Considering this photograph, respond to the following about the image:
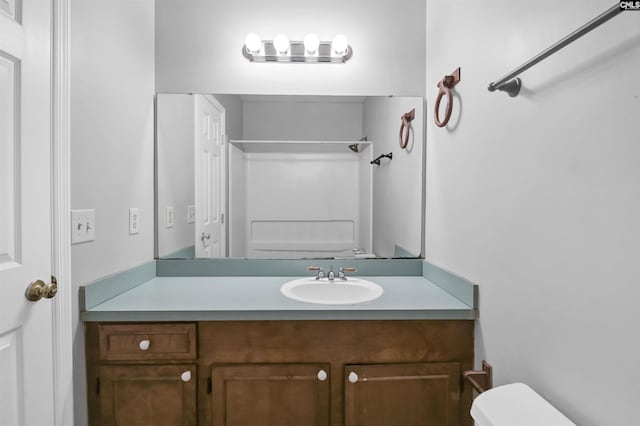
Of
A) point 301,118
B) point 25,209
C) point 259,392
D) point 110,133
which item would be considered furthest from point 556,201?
point 110,133

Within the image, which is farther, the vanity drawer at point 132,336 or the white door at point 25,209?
the vanity drawer at point 132,336

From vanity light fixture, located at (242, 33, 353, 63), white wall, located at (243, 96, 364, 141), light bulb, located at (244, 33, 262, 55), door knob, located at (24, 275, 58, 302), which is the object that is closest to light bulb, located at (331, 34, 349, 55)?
vanity light fixture, located at (242, 33, 353, 63)

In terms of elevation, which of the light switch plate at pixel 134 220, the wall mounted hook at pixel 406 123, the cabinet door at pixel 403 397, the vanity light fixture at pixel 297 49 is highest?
the vanity light fixture at pixel 297 49

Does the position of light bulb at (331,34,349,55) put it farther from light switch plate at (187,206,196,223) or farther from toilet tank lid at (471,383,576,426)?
toilet tank lid at (471,383,576,426)

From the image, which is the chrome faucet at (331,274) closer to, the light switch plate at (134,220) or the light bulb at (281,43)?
the light switch plate at (134,220)

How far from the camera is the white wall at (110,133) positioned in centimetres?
123

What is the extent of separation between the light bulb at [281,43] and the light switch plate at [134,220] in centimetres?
107

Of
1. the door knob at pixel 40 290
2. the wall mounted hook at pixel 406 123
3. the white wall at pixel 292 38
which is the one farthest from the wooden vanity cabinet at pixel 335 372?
the white wall at pixel 292 38

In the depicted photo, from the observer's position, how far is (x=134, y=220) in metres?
1.59

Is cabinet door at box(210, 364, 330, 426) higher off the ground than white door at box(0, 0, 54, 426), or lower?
lower

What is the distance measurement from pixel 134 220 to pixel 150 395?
0.76m

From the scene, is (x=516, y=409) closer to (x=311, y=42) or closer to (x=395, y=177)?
(x=395, y=177)

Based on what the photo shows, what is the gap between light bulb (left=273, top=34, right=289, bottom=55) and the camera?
1750 mm

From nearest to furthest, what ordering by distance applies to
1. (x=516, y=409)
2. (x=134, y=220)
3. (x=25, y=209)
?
1. (x=516, y=409)
2. (x=25, y=209)
3. (x=134, y=220)
